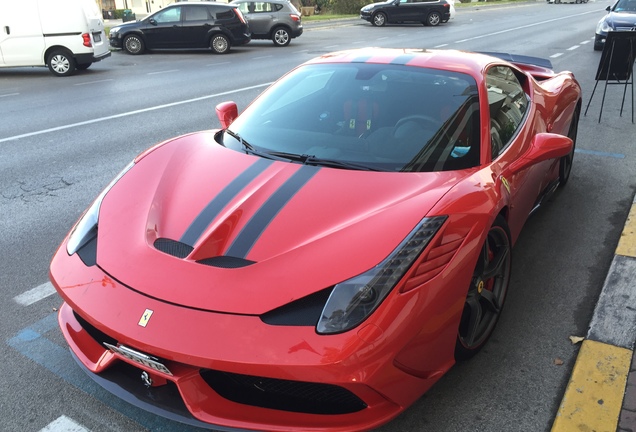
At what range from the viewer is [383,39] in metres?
21.3

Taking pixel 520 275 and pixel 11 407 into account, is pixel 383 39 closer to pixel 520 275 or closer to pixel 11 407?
pixel 520 275

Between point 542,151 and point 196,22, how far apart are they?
1603 centimetres

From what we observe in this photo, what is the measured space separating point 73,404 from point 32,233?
236 centimetres

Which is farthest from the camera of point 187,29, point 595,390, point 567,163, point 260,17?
point 260,17

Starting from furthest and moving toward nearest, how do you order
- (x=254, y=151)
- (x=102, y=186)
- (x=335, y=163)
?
(x=102, y=186) < (x=254, y=151) < (x=335, y=163)

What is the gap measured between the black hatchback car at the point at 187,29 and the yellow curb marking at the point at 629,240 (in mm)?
15085

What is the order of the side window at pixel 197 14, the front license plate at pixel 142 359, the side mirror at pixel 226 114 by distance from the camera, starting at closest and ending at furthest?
the front license plate at pixel 142 359, the side mirror at pixel 226 114, the side window at pixel 197 14

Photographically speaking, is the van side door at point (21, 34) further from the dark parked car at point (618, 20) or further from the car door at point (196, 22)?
the dark parked car at point (618, 20)

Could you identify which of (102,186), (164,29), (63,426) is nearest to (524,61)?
(102,186)

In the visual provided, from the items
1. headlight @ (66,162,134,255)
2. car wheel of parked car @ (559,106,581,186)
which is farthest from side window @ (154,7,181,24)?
headlight @ (66,162,134,255)

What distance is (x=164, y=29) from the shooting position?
17734 millimetres

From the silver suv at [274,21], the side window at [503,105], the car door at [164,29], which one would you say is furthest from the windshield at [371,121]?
the silver suv at [274,21]

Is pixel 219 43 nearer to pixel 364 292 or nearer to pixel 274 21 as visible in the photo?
pixel 274 21

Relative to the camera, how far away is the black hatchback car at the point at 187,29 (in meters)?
17.7
